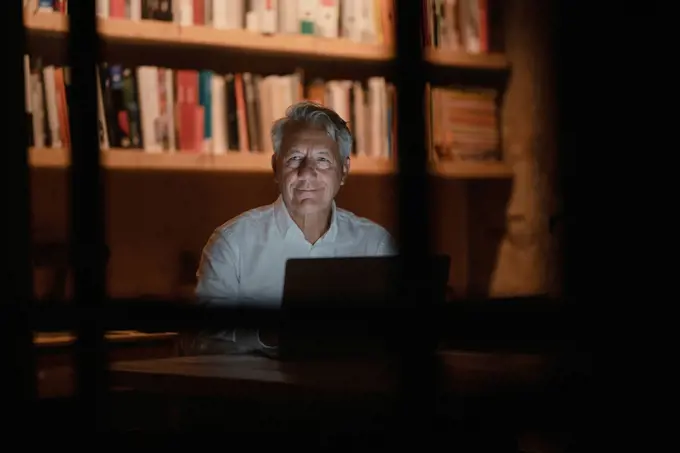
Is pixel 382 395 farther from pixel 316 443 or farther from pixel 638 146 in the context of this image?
pixel 638 146

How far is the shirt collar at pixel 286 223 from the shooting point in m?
2.58

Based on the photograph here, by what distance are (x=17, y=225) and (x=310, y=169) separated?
1304 millimetres

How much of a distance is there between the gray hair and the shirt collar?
189 millimetres

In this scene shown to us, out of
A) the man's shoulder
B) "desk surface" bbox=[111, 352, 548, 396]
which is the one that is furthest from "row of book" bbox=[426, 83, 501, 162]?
"desk surface" bbox=[111, 352, 548, 396]

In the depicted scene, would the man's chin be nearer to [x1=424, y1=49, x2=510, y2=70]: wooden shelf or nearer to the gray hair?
the gray hair

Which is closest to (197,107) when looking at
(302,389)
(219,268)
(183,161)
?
(183,161)

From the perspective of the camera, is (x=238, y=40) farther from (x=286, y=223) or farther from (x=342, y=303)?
(x=342, y=303)

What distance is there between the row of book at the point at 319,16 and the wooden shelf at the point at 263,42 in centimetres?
2

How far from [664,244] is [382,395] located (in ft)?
1.54

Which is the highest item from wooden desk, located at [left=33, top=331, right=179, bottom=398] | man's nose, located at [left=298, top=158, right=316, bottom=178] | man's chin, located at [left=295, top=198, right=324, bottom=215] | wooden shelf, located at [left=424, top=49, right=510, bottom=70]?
wooden shelf, located at [left=424, top=49, right=510, bottom=70]

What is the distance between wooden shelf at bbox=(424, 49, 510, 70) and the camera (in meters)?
3.21

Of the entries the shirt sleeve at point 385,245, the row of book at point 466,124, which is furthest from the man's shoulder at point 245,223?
the row of book at point 466,124

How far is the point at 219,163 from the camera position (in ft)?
9.63

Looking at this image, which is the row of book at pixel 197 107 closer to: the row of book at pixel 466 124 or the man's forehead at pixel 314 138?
the row of book at pixel 466 124
